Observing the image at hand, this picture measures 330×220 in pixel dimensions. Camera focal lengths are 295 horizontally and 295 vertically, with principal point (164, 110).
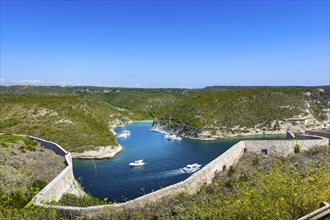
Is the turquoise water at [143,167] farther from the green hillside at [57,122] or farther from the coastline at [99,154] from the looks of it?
the green hillside at [57,122]

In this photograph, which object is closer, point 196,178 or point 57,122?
point 196,178

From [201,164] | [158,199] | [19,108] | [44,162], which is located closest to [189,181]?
[158,199]

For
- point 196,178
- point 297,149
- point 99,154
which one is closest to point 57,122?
point 99,154

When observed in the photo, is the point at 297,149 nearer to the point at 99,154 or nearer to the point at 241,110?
the point at 99,154

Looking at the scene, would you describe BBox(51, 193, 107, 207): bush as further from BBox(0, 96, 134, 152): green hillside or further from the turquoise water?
BBox(0, 96, 134, 152): green hillside

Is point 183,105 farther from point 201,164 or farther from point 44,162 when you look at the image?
point 44,162
